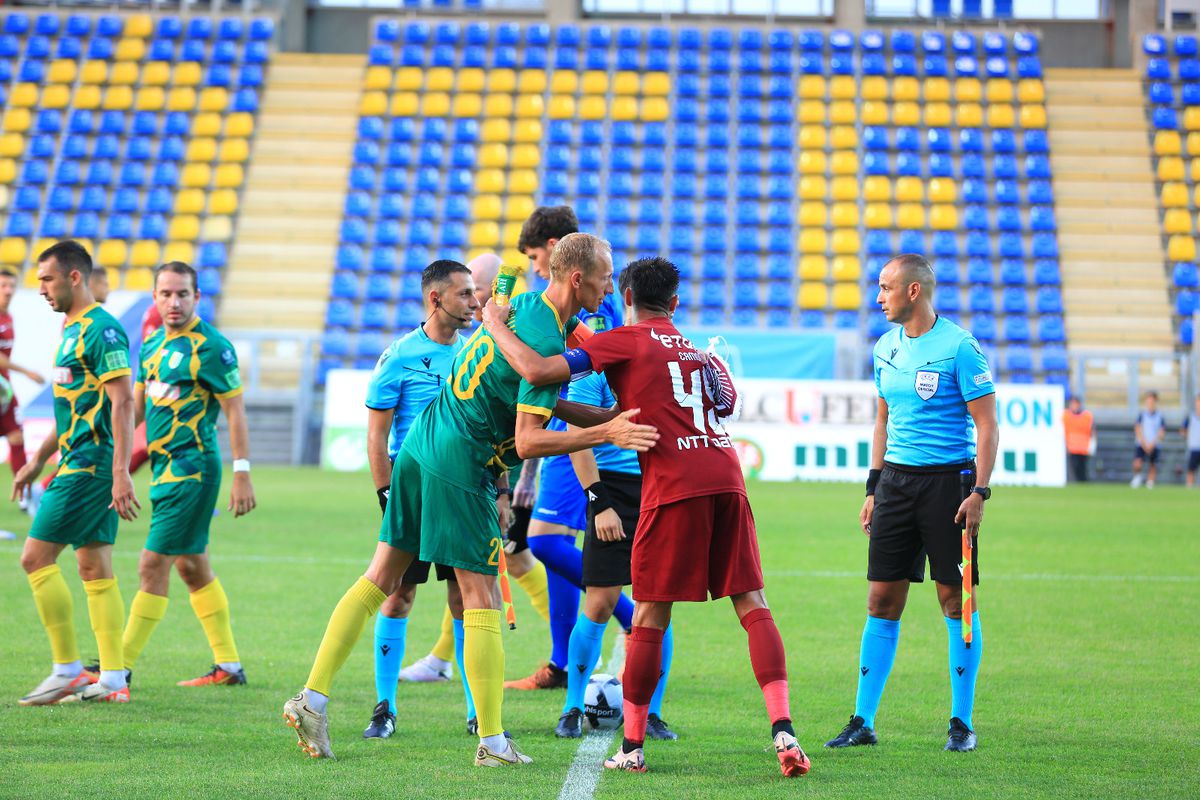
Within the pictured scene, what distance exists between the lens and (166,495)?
641cm

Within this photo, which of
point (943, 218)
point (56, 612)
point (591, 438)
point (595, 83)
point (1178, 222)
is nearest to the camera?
point (591, 438)

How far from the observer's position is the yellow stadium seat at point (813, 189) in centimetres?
2838

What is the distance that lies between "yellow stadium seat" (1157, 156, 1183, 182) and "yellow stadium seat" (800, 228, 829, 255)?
Result: 766 centimetres

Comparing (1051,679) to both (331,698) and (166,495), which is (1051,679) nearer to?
(331,698)

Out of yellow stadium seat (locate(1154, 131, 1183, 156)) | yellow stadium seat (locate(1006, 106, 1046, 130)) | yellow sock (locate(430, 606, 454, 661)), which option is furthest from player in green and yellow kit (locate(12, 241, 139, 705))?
yellow stadium seat (locate(1154, 131, 1183, 156))

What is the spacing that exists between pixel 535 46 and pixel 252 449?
12.7 metres

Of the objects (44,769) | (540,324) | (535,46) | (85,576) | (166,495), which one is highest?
(535,46)

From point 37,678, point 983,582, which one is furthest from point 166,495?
point 983,582

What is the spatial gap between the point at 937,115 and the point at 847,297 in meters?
6.12

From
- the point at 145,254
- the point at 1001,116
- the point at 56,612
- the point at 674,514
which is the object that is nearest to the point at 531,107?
the point at 145,254

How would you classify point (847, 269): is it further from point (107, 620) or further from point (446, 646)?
point (107, 620)

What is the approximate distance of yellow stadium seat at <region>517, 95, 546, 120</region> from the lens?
29.9 metres

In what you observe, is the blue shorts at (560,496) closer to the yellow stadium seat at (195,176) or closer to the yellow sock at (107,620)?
the yellow sock at (107,620)

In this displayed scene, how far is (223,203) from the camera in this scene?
2850 centimetres
